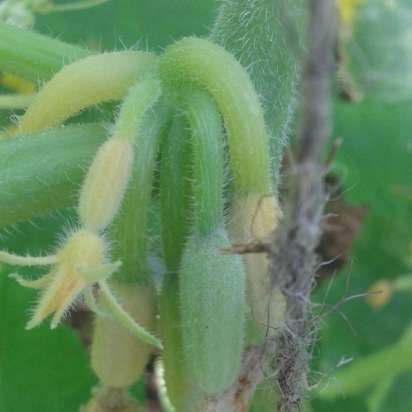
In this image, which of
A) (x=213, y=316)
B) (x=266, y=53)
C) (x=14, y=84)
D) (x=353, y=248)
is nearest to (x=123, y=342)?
(x=213, y=316)

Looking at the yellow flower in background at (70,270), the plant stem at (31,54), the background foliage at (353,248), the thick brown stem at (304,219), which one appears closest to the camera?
the thick brown stem at (304,219)

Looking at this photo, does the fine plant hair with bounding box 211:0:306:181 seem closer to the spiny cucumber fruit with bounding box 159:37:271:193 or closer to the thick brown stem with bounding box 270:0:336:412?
the spiny cucumber fruit with bounding box 159:37:271:193

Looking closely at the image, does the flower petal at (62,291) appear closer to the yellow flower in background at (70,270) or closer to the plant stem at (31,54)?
the yellow flower in background at (70,270)

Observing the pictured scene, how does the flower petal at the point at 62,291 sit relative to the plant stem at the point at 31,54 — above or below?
below

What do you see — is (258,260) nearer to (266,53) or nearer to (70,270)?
(70,270)

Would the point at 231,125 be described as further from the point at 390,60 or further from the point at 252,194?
the point at 390,60

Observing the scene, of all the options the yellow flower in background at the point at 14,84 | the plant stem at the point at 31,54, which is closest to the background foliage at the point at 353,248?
the yellow flower in background at the point at 14,84

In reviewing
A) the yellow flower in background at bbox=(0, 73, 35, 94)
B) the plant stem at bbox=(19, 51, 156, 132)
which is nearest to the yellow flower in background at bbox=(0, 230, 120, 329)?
the plant stem at bbox=(19, 51, 156, 132)
